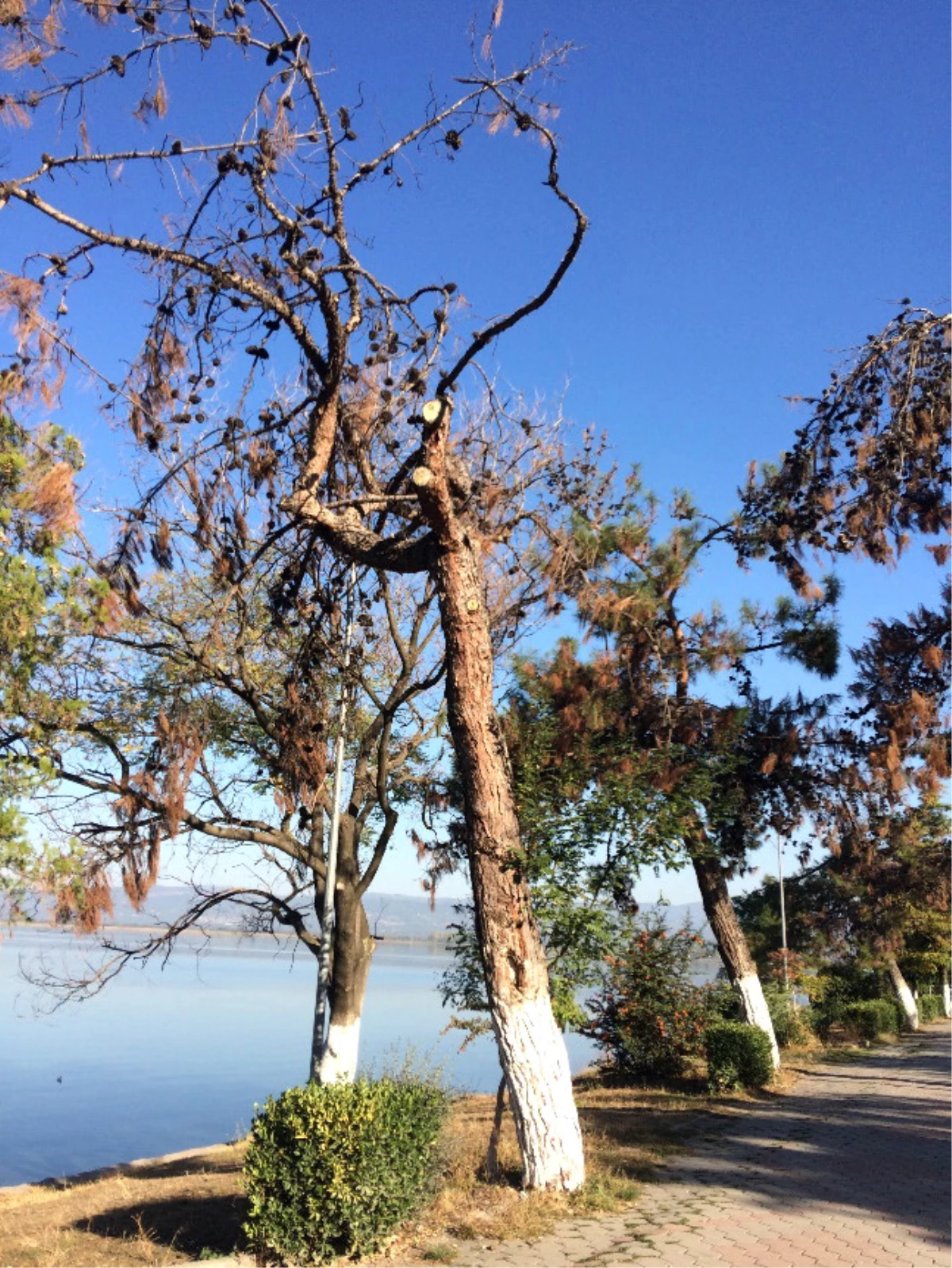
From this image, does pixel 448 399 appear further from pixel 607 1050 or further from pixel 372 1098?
pixel 607 1050

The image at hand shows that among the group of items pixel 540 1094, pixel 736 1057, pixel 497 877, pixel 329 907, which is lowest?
pixel 736 1057

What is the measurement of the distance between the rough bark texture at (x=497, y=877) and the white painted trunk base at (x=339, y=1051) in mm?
5511

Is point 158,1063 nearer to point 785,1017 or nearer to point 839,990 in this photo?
point 785,1017

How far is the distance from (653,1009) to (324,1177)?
10879 mm

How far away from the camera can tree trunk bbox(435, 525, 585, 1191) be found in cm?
729

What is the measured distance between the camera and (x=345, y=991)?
12.7m

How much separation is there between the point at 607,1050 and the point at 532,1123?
10385 millimetres

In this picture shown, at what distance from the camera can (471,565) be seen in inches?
320

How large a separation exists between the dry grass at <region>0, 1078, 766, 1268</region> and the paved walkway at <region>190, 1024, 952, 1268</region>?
29 centimetres

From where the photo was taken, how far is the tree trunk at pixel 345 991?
40.9 ft

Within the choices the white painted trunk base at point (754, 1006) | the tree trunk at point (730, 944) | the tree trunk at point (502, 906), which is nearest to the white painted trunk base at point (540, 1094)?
the tree trunk at point (502, 906)

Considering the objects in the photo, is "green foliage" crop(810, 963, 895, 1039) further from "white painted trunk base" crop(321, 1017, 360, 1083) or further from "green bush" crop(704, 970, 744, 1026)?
"white painted trunk base" crop(321, 1017, 360, 1083)

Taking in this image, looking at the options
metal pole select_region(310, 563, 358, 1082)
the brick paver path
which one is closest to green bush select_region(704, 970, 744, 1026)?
the brick paver path

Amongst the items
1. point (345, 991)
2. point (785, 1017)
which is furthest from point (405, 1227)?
point (785, 1017)
